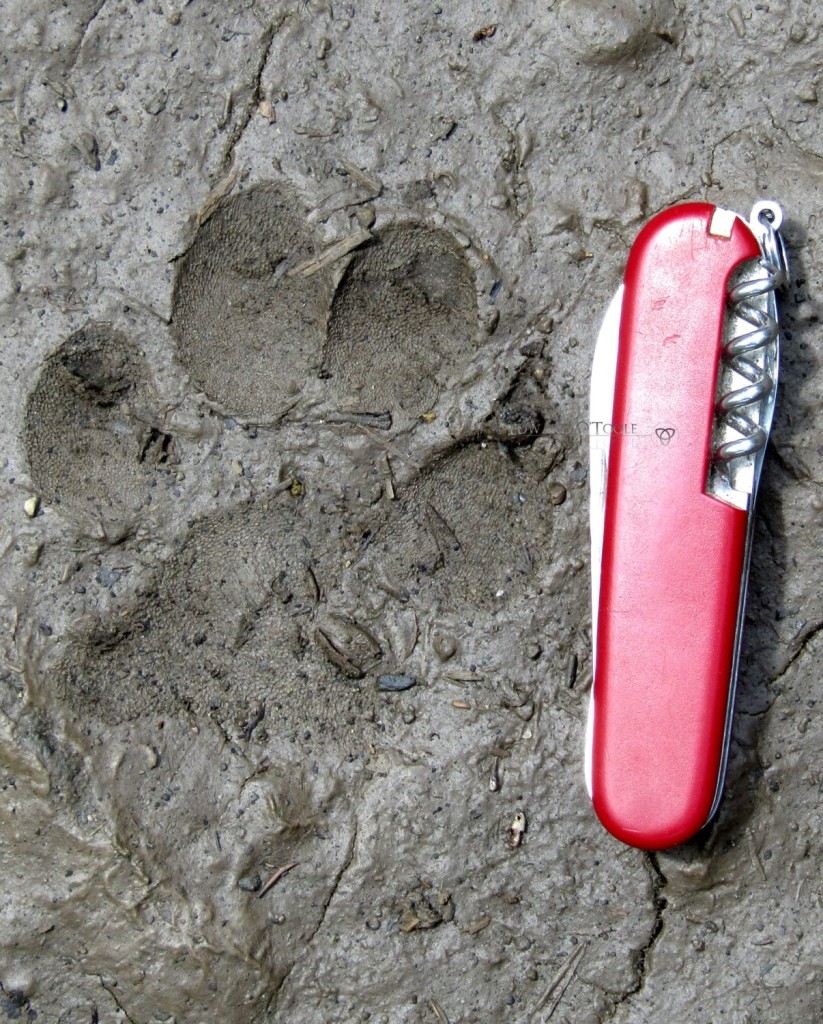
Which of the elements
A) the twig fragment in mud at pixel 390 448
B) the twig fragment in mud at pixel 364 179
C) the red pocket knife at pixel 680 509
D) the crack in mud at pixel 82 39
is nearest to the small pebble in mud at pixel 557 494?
Result: the red pocket knife at pixel 680 509

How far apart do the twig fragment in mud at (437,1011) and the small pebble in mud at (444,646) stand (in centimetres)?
61

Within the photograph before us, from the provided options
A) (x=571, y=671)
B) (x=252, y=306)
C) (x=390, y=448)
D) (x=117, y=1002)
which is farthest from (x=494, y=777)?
(x=252, y=306)

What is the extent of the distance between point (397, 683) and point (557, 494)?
0.45 meters

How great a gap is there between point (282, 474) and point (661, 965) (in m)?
1.11

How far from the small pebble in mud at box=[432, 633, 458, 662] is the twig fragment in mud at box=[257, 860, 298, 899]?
45cm

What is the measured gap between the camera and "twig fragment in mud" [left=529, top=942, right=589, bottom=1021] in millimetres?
1783

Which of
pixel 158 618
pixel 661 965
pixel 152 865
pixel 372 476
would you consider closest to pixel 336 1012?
pixel 152 865

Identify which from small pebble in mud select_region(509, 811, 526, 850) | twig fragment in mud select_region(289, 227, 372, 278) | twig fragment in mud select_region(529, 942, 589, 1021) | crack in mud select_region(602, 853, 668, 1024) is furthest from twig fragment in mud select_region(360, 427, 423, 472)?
twig fragment in mud select_region(529, 942, 589, 1021)

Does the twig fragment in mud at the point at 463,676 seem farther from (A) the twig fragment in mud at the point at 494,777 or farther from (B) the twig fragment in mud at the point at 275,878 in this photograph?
(B) the twig fragment in mud at the point at 275,878

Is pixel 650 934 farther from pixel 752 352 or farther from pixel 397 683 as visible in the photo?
pixel 752 352

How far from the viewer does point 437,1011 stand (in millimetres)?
1778

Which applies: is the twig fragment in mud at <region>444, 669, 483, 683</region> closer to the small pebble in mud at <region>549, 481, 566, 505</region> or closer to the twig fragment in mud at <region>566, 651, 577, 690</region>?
the twig fragment in mud at <region>566, 651, 577, 690</region>

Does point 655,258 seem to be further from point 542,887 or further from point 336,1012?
point 336,1012

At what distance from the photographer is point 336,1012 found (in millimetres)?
1785
